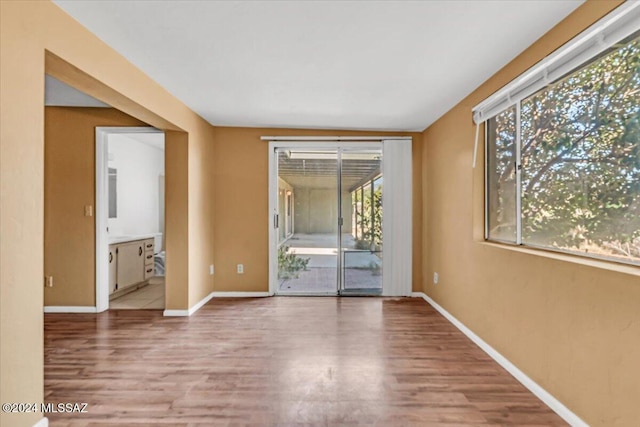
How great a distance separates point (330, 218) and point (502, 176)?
7.67ft

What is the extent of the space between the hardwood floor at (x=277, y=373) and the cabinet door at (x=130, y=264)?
2.71ft

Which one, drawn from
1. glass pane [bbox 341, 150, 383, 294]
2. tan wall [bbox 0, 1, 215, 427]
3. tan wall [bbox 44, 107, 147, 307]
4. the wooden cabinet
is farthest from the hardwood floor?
glass pane [bbox 341, 150, 383, 294]

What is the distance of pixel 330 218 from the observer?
14.9 ft

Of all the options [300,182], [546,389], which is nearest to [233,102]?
[300,182]

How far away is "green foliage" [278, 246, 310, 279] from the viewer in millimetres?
4535

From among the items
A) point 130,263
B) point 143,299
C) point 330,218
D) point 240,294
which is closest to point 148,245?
point 130,263

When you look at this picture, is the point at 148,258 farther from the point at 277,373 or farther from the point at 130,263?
the point at 277,373

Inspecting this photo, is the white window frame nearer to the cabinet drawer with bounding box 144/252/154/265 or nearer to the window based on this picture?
the window

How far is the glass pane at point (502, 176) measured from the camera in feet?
8.32

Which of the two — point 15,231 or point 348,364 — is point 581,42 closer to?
point 348,364

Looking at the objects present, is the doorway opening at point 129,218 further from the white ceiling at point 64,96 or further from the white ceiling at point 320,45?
the white ceiling at point 320,45

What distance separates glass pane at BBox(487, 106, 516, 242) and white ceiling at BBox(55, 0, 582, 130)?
0.42 m

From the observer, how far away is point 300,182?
4.56m

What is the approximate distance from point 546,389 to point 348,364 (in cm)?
125
